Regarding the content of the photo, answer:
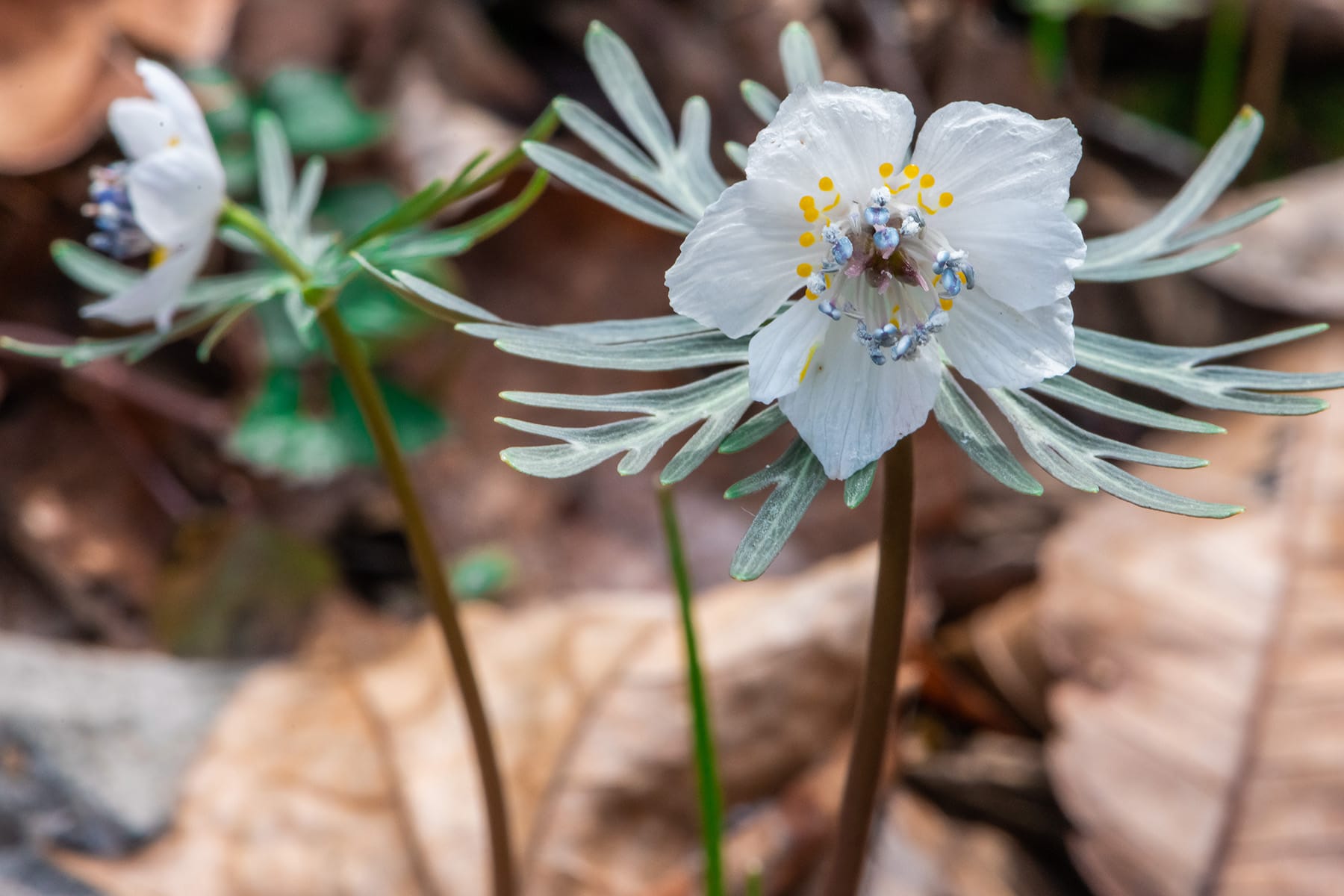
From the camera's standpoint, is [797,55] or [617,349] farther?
[797,55]

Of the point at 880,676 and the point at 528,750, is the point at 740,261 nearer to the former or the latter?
the point at 880,676

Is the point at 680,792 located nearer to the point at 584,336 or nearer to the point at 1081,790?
Answer: the point at 1081,790

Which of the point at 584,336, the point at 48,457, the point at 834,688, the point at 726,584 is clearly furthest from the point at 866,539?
the point at 48,457

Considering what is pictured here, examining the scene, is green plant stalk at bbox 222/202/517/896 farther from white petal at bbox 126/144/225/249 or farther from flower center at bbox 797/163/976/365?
flower center at bbox 797/163/976/365

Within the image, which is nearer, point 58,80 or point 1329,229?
point 58,80

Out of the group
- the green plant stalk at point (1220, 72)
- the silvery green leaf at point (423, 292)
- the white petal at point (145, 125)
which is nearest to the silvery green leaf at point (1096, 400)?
the silvery green leaf at point (423, 292)

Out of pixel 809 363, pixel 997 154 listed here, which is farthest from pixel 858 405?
pixel 997 154

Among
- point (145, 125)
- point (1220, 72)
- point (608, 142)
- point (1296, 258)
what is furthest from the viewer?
point (1220, 72)
